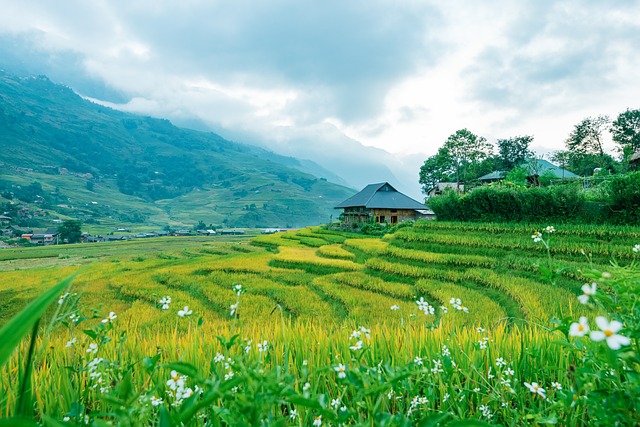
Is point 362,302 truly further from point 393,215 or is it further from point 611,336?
point 393,215

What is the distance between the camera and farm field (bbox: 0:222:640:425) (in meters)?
1.31

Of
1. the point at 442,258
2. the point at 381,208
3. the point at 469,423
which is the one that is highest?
the point at 381,208

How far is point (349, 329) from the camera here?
9.13 feet

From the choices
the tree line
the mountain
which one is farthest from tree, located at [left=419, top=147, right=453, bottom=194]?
the mountain

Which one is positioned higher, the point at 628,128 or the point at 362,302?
the point at 628,128

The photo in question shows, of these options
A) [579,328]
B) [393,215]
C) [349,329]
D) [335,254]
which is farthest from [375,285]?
[393,215]

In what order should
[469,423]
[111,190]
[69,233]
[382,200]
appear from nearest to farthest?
[469,423]
[382,200]
[69,233]
[111,190]

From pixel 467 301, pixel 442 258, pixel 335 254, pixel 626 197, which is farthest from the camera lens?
pixel 335 254

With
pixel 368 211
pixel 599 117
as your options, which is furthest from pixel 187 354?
pixel 599 117

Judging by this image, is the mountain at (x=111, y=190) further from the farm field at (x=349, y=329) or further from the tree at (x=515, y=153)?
the farm field at (x=349, y=329)

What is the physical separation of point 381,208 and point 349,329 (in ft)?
106

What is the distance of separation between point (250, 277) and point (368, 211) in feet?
78.3

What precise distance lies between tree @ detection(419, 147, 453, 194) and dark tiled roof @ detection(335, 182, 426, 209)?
652 inches

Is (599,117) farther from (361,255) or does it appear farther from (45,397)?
(45,397)
